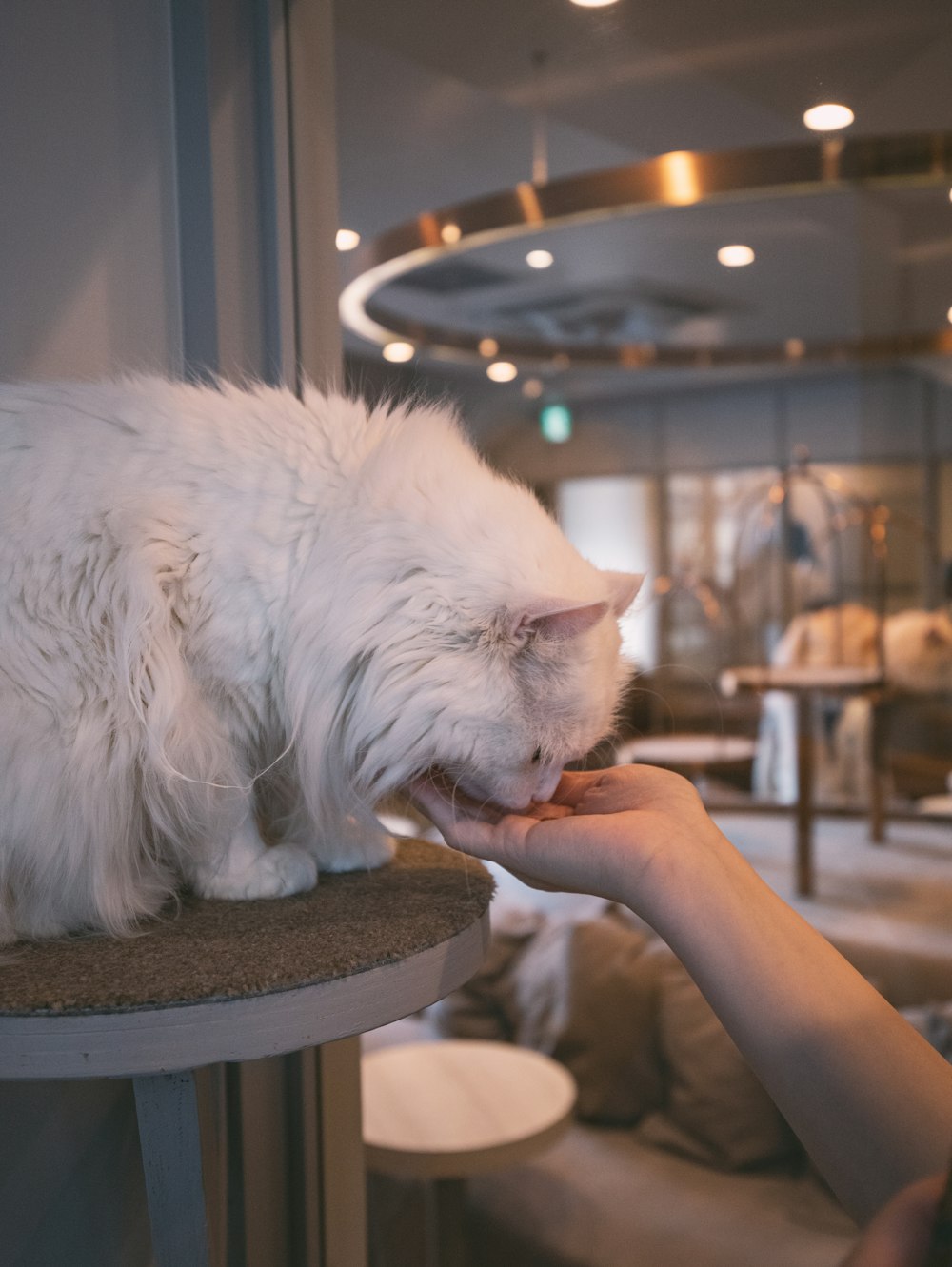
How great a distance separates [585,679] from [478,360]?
350 cm

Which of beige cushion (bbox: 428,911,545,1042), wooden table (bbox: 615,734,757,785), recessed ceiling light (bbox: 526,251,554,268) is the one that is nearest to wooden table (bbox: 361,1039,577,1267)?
beige cushion (bbox: 428,911,545,1042)

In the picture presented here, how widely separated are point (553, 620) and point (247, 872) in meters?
0.32

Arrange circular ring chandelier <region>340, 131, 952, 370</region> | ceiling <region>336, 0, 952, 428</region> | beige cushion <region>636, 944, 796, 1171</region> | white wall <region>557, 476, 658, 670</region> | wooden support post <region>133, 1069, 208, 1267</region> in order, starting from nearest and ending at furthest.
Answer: wooden support post <region>133, 1069, 208, 1267</region>
ceiling <region>336, 0, 952, 428</region>
circular ring chandelier <region>340, 131, 952, 370</region>
beige cushion <region>636, 944, 796, 1171</region>
white wall <region>557, 476, 658, 670</region>

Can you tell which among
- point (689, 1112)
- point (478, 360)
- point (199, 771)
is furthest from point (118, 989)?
point (478, 360)

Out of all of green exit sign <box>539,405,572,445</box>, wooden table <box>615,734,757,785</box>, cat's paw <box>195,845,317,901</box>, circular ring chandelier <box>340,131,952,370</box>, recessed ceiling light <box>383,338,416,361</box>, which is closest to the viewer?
cat's paw <box>195,845,317,901</box>

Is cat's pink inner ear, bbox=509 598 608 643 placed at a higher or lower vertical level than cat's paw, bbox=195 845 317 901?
higher

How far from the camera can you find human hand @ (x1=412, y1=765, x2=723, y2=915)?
0.68m

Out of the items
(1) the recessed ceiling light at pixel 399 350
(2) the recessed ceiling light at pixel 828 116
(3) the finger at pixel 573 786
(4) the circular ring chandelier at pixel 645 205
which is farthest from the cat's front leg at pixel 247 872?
(1) the recessed ceiling light at pixel 399 350

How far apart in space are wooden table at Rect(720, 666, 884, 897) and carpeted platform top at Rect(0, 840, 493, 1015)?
170cm

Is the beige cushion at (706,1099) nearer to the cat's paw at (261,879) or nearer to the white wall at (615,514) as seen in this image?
the cat's paw at (261,879)

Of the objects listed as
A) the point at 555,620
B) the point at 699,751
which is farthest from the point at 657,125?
the point at 699,751

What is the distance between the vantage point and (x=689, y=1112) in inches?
68.0

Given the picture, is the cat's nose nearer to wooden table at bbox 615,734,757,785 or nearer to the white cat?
the white cat

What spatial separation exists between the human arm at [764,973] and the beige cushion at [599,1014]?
1280 millimetres
